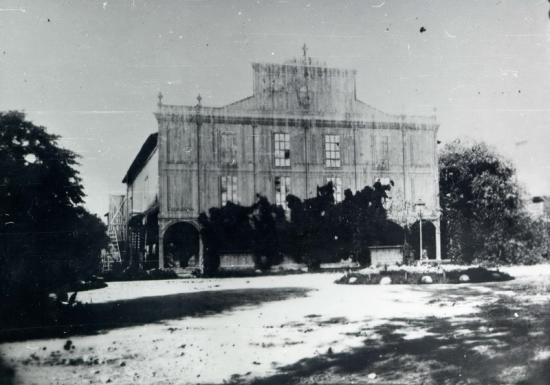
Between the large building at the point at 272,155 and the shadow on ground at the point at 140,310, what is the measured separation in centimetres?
32

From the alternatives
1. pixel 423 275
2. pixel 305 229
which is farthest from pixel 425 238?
pixel 305 229

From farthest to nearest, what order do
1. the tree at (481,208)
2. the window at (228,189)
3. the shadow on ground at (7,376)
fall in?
the tree at (481,208), the window at (228,189), the shadow on ground at (7,376)

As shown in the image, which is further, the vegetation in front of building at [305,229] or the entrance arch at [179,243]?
the vegetation in front of building at [305,229]

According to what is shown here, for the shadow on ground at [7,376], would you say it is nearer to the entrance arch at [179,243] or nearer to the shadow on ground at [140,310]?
the shadow on ground at [140,310]

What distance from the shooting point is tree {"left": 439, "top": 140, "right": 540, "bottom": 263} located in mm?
3957

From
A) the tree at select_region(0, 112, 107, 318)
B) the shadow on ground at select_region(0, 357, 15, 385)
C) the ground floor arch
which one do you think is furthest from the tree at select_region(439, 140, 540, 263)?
the shadow on ground at select_region(0, 357, 15, 385)

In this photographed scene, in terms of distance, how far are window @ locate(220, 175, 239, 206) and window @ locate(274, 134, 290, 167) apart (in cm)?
38

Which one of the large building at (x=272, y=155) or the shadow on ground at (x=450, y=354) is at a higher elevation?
the large building at (x=272, y=155)

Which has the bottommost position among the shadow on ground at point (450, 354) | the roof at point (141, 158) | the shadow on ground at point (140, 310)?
the shadow on ground at point (450, 354)

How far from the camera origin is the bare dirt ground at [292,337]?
313cm

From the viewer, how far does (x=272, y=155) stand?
3656 mm

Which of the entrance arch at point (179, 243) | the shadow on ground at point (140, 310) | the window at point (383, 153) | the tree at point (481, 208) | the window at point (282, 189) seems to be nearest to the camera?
the shadow on ground at point (140, 310)

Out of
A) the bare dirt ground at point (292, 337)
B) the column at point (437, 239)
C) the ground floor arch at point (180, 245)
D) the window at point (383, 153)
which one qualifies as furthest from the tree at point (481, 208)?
the ground floor arch at point (180, 245)

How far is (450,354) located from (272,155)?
6.97 ft
